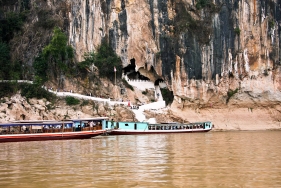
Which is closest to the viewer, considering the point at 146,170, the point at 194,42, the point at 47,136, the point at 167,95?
the point at 146,170

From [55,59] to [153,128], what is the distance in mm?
9056

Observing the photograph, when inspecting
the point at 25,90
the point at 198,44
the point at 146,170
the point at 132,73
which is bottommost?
the point at 146,170

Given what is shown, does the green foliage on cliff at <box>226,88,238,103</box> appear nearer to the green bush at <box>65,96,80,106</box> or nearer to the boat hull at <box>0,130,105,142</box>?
the green bush at <box>65,96,80,106</box>

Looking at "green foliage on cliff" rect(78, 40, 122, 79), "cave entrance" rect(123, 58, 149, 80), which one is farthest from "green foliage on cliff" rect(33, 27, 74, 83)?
"cave entrance" rect(123, 58, 149, 80)

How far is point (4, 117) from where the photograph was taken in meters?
26.3

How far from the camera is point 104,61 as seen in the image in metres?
32.4

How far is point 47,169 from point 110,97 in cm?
2263

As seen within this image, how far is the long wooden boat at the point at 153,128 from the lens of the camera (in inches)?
1073

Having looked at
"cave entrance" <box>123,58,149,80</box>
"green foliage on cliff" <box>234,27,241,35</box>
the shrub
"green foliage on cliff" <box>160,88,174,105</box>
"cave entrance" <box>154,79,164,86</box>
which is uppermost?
"green foliage on cliff" <box>234,27,241,35</box>

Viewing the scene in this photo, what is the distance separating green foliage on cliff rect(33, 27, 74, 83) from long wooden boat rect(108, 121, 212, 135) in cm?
704

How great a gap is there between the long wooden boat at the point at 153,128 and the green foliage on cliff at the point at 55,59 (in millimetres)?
7043

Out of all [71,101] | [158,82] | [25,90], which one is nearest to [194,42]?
[158,82]

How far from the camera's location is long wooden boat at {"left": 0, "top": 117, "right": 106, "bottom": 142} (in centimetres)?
2173

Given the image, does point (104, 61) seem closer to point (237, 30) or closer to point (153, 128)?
point (153, 128)
